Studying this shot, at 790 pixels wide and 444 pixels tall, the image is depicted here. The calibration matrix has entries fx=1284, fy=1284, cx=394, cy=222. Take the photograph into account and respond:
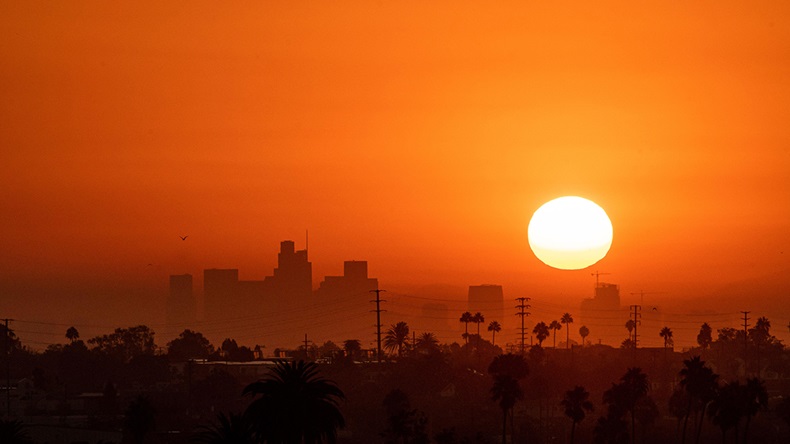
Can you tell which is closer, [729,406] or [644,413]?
[729,406]

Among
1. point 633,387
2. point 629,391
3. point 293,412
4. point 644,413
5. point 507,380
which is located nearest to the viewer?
point 293,412

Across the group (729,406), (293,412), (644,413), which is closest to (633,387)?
(729,406)

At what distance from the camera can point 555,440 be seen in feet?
614

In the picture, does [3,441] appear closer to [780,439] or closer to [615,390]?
[615,390]

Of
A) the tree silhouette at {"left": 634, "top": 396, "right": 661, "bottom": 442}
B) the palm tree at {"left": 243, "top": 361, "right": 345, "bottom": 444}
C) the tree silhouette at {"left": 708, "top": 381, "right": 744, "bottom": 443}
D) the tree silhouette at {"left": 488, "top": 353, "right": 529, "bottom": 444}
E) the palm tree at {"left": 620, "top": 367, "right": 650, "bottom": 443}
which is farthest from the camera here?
the tree silhouette at {"left": 634, "top": 396, "right": 661, "bottom": 442}

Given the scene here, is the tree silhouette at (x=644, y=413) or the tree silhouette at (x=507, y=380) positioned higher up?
the tree silhouette at (x=507, y=380)

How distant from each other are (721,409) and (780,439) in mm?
36386

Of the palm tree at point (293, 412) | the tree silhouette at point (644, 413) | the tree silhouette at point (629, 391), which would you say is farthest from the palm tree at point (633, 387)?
the palm tree at point (293, 412)

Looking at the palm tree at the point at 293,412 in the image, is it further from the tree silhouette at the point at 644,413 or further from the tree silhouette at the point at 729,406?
the tree silhouette at the point at 644,413

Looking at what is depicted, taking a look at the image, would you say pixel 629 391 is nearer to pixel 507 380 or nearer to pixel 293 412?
pixel 507 380

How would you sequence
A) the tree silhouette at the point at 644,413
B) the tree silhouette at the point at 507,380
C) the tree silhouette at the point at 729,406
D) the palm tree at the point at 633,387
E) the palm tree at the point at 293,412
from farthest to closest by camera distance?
the tree silhouette at the point at 644,413 → the palm tree at the point at 633,387 → the tree silhouette at the point at 507,380 → the tree silhouette at the point at 729,406 → the palm tree at the point at 293,412

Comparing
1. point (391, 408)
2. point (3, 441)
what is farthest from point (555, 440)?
point (3, 441)

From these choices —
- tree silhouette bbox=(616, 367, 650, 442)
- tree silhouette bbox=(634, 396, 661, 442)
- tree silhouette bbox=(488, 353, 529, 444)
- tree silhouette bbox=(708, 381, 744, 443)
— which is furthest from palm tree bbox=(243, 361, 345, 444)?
tree silhouette bbox=(634, 396, 661, 442)

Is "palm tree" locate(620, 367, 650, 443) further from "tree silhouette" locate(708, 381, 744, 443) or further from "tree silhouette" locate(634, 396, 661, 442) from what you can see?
"tree silhouette" locate(634, 396, 661, 442)
